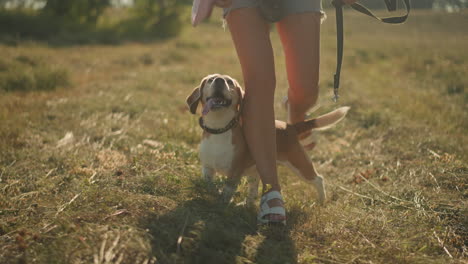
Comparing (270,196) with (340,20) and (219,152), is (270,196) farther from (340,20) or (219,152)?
(340,20)

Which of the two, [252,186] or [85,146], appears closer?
[252,186]

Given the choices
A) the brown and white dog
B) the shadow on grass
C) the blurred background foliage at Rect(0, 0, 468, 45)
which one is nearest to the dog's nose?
the brown and white dog

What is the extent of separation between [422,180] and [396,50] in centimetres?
1130

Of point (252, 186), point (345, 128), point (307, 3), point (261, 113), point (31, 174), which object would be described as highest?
point (307, 3)

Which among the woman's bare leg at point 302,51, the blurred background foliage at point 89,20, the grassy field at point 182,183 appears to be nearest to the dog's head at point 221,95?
the woman's bare leg at point 302,51

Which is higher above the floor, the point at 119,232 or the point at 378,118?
the point at 119,232

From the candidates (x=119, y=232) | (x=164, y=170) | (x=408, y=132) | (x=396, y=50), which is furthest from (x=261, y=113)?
(x=396, y=50)

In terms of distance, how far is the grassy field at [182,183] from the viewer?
6.80 feet

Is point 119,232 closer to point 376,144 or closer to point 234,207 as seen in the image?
point 234,207

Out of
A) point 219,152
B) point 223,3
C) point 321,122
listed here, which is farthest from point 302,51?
point 219,152

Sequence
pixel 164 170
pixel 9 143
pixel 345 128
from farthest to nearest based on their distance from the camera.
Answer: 1. pixel 345 128
2. pixel 9 143
3. pixel 164 170

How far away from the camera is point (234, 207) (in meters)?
2.68

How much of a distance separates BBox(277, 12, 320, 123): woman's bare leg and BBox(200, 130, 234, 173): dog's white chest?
59 cm

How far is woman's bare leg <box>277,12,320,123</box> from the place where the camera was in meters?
2.69
